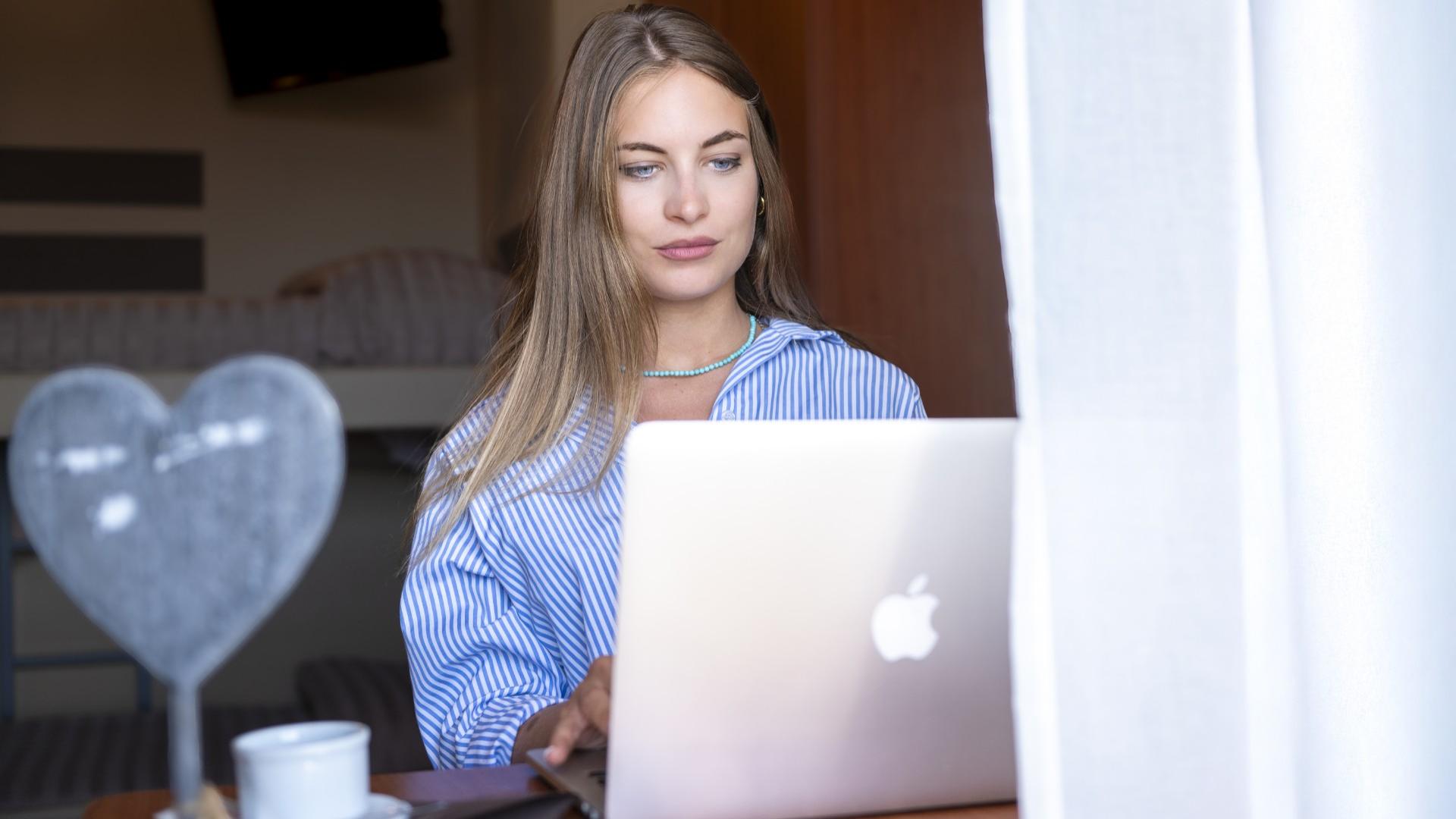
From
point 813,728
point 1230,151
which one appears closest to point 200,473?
point 813,728

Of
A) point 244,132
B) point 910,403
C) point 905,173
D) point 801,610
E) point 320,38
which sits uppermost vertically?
point 320,38

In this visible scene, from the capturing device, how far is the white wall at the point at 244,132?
4703 mm

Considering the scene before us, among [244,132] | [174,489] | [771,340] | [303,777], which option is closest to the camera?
[174,489]

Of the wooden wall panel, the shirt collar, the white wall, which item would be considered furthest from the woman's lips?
the white wall

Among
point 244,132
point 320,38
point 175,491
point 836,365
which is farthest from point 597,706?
point 244,132

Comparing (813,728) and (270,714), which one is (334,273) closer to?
(270,714)

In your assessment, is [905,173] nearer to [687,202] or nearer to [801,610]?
[687,202]

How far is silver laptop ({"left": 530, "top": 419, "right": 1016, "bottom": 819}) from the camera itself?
0.65 meters

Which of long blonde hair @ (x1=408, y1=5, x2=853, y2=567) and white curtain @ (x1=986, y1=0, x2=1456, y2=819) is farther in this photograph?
long blonde hair @ (x1=408, y1=5, x2=853, y2=567)

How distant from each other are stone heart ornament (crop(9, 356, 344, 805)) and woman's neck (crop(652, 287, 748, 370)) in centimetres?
80

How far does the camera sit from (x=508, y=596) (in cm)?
120

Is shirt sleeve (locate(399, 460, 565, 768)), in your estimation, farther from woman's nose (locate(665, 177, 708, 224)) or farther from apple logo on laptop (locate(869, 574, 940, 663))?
apple logo on laptop (locate(869, 574, 940, 663))

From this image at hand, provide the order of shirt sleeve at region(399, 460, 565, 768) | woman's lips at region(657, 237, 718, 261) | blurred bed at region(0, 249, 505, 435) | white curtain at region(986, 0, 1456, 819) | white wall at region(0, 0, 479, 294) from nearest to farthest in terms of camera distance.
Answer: white curtain at region(986, 0, 1456, 819)
shirt sleeve at region(399, 460, 565, 768)
woman's lips at region(657, 237, 718, 261)
blurred bed at region(0, 249, 505, 435)
white wall at region(0, 0, 479, 294)

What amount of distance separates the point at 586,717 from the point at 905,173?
1542 millimetres
